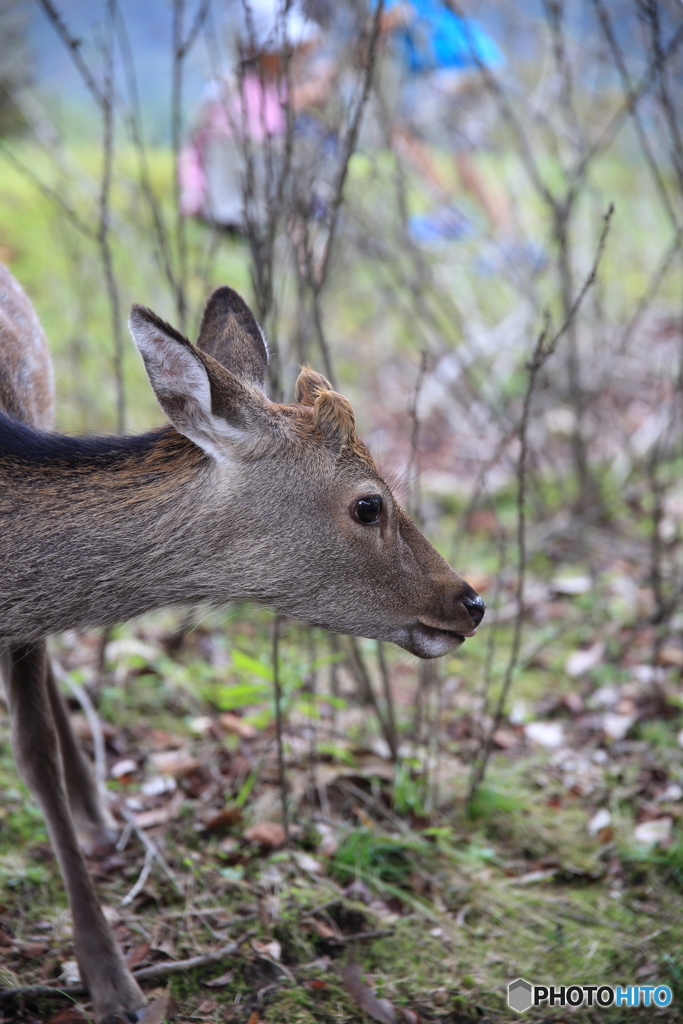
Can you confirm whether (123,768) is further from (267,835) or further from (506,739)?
(506,739)

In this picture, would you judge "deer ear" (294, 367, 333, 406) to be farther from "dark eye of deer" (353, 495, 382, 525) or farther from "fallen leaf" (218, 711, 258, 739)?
"fallen leaf" (218, 711, 258, 739)

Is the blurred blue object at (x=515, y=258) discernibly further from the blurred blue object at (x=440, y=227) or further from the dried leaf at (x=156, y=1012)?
the dried leaf at (x=156, y=1012)

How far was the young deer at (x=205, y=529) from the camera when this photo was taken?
2.67 meters

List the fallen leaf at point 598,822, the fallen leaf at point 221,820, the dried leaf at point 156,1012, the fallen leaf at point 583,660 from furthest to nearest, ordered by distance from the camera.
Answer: the fallen leaf at point 583,660 → the fallen leaf at point 598,822 → the fallen leaf at point 221,820 → the dried leaf at point 156,1012

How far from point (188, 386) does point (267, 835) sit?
1943 millimetres

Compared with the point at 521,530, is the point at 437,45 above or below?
above

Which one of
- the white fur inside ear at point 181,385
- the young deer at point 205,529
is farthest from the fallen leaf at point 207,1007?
the white fur inside ear at point 181,385

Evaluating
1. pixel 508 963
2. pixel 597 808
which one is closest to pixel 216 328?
pixel 508 963

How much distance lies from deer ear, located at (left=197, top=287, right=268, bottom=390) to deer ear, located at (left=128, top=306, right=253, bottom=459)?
0.26 meters

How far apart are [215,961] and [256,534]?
146cm

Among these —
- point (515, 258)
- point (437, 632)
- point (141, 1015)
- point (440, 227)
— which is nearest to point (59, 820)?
point (141, 1015)

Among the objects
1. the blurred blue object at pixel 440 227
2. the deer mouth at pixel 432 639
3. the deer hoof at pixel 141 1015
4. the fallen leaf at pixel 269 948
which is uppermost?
the blurred blue object at pixel 440 227

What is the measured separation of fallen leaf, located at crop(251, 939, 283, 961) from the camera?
3107 mm

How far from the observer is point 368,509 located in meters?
2.80
